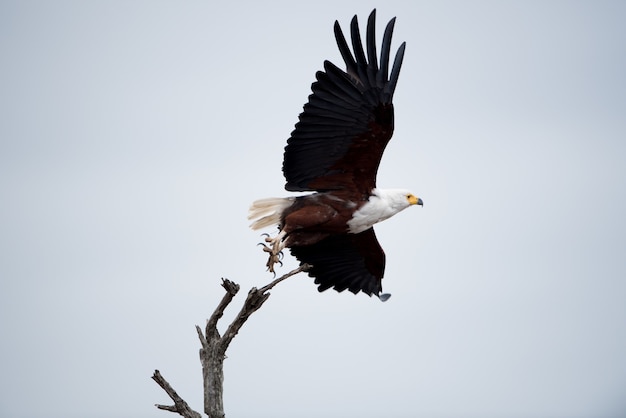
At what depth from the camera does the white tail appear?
803 cm

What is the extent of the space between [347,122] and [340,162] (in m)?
Result: 0.47

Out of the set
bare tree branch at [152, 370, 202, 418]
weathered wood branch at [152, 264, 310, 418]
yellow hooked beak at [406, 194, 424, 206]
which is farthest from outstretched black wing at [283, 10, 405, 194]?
bare tree branch at [152, 370, 202, 418]

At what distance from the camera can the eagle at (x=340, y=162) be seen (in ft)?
24.3

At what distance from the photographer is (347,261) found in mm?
8773

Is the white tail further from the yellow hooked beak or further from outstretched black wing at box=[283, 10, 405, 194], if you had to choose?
the yellow hooked beak

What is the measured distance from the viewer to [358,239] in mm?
8578

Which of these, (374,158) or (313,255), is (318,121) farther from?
(313,255)

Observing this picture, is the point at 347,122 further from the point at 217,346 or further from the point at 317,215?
the point at 217,346

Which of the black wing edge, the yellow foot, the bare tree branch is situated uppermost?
the black wing edge

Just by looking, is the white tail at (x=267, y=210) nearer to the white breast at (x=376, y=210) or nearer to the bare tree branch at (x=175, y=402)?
the white breast at (x=376, y=210)

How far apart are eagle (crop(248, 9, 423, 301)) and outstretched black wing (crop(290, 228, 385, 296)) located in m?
0.02

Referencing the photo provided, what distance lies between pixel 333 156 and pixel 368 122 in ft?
1.73

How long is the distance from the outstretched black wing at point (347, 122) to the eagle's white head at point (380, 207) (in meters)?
0.21

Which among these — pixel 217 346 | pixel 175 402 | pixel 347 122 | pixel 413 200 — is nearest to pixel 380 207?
pixel 413 200
